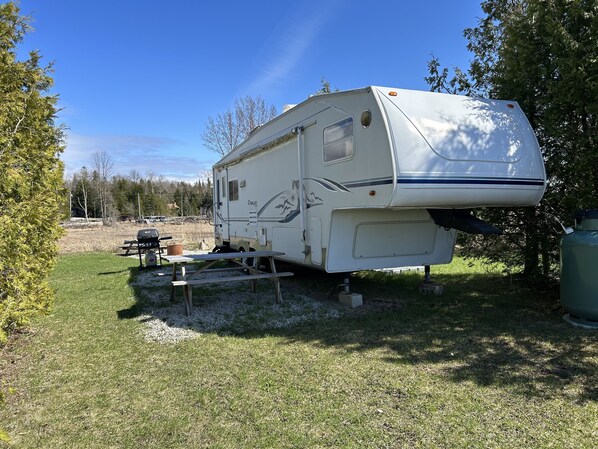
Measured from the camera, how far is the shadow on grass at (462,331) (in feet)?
12.5

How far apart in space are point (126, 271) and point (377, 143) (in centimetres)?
841

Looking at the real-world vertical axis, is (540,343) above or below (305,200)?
below

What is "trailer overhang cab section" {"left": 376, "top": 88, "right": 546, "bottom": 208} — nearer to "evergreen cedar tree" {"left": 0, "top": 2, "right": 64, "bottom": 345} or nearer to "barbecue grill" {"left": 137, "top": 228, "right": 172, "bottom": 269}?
"evergreen cedar tree" {"left": 0, "top": 2, "right": 64, "bottom": 345}

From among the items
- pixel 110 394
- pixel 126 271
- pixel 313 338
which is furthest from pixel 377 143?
pixel 126 271

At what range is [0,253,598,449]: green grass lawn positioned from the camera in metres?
2.97

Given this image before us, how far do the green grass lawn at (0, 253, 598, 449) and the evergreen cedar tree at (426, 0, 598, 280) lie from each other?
3.71 feet

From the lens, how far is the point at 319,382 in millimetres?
3795

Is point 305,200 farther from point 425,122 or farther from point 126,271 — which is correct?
point 126,271

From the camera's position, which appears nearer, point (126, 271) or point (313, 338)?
point (313, 338)

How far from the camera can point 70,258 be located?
14469 mm

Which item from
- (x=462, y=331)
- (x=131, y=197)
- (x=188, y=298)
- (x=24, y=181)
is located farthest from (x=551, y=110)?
(x=131, y=197)

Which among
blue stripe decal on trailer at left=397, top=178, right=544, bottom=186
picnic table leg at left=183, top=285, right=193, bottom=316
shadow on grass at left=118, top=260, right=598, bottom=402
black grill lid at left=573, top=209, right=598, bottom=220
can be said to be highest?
blue stripe decal on trailer at left=397, top=178, right=544, bottom=186

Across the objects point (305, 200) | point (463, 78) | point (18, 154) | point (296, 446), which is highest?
point (463, 78)

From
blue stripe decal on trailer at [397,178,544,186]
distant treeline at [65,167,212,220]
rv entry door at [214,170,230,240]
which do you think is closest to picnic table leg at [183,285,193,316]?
blue stripe decal on trailer at [397,178,544,186]
